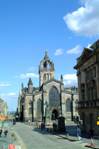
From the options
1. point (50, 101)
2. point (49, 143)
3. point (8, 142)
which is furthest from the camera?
point (50, 101)

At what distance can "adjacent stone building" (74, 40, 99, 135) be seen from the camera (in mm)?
54531

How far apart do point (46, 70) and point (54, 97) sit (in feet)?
55.3

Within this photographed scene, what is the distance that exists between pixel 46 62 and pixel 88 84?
9017cm

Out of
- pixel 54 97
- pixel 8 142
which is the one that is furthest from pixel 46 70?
pixel 8 142

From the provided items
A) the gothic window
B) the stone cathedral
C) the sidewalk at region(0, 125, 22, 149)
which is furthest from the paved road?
the gothic window

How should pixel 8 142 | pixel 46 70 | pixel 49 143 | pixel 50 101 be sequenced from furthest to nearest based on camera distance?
1. pixel 46 70
2. pixel 50 101
3. pixel 49 143
4. pixel 8 142

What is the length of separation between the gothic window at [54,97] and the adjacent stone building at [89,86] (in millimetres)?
67981

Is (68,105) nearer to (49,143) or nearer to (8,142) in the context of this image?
(49,143)

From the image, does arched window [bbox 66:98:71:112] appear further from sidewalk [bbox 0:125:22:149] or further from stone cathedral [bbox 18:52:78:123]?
sidewalk [bbox 0:125:22:149]

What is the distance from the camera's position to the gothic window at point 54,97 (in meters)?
134

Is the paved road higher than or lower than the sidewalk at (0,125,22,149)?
lower

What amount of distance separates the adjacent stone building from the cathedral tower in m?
80.3

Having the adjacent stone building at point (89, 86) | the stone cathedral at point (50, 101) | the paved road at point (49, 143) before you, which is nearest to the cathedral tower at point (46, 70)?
the stone cathedral at point (50, 101)

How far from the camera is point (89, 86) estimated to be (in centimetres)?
5903
